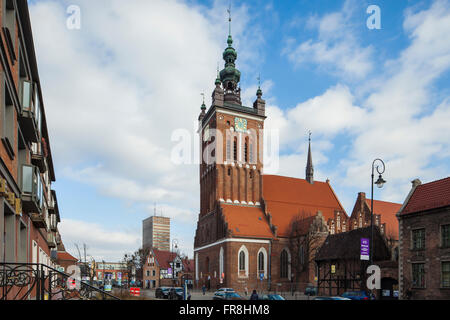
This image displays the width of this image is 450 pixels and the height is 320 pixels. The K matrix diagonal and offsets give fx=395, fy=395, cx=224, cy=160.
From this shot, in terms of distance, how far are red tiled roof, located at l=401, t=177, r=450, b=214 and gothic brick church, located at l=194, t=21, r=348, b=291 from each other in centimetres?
2800

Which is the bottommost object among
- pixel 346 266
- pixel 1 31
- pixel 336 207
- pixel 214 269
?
pixel 214 269

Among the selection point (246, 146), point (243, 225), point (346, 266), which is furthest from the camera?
point (246, 146)

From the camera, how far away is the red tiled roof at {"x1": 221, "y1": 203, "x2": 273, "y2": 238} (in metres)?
59.1

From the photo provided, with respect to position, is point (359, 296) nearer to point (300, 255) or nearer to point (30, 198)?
point (30, 198)

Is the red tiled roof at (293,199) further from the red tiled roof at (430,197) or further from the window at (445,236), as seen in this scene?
the window at (445,236)

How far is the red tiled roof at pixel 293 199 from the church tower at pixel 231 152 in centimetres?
375

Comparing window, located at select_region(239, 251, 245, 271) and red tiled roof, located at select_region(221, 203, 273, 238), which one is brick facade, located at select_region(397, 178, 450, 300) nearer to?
window, located at select_region(239, 251, 245, 271)

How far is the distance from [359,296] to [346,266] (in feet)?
40.4

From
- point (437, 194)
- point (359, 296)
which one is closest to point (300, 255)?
point (359, 296)

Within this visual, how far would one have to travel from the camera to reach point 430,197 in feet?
93.2

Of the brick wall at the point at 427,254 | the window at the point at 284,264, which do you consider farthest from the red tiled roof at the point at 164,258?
the brick wall at the point at 427,254

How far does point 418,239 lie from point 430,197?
3146 millimetres
